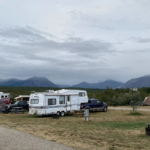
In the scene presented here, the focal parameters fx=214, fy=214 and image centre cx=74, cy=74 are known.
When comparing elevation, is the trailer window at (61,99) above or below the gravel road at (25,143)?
above

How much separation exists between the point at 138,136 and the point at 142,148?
223cm

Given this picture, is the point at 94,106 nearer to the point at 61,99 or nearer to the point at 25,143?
the point at 61,99

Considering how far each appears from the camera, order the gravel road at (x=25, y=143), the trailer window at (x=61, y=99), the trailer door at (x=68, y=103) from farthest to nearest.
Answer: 1. the trailer door at (x=68, y=103)
2. the trailer window at (x=61, y=99)
3. the gravel road at (x=25, y=143)

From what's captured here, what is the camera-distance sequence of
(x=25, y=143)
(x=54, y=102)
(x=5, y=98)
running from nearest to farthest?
(x=25, y=143)
(x=54, y=102)
(x=5, y=98)

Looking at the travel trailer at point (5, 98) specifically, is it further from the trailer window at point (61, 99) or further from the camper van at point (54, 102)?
the trailer window at point (61, 99)

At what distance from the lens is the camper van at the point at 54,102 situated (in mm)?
18672

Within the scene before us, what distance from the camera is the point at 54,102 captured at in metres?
19.5

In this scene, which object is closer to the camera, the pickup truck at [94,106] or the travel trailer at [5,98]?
the pickup truck at [94,106]

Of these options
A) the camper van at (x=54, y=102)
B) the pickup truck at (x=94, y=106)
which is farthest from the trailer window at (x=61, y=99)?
the pickup truck at (x=94, y=106)

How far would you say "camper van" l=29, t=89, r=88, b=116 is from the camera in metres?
18.7

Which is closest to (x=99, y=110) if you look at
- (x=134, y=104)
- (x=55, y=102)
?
(x=134, y=104)

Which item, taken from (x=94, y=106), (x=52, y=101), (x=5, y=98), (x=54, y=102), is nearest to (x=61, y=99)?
(x=54, y=102)

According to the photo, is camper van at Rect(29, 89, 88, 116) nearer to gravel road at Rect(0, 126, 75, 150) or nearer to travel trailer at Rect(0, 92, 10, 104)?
gravel road at Rect(0, 126, 75, 150)

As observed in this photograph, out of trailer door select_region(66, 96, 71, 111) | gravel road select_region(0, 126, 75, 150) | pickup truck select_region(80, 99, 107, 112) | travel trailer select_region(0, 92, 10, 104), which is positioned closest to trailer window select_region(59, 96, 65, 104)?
trailer door select_region(66, 96, 71, 111)
